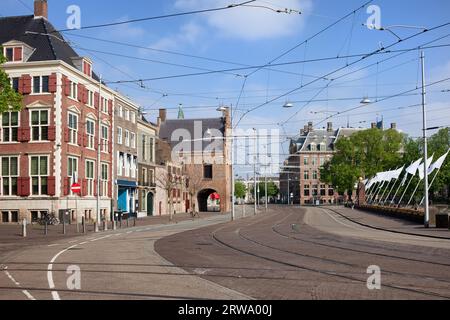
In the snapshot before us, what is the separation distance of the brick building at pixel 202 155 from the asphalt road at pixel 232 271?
58.4 meters

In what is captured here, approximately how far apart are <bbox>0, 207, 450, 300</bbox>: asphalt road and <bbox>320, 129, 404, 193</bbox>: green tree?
2998 inches

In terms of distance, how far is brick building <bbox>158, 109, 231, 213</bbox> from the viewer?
81.1 metres

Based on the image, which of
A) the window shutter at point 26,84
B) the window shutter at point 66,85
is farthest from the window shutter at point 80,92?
the window shutter at point 26,84

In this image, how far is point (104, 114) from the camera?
49.9m

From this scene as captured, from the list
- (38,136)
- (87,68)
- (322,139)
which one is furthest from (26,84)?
(322,139)

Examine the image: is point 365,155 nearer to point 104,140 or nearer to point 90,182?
point 104,140

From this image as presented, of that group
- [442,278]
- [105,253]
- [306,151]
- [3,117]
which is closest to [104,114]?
[3,117]

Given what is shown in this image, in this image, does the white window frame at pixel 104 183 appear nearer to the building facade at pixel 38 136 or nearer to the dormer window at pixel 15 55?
the building facade at pixel 38 136

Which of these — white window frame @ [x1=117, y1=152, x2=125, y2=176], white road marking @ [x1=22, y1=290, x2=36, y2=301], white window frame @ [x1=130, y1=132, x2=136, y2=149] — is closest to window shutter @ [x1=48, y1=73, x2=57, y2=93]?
white window frame @ [x1=117, y1=152, x2=125, y2=176]

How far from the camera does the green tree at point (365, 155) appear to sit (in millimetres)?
95750

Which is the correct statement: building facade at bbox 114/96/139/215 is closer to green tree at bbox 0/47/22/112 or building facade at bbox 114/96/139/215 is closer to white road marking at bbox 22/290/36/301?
green tree at bbox 0/47/22/112
